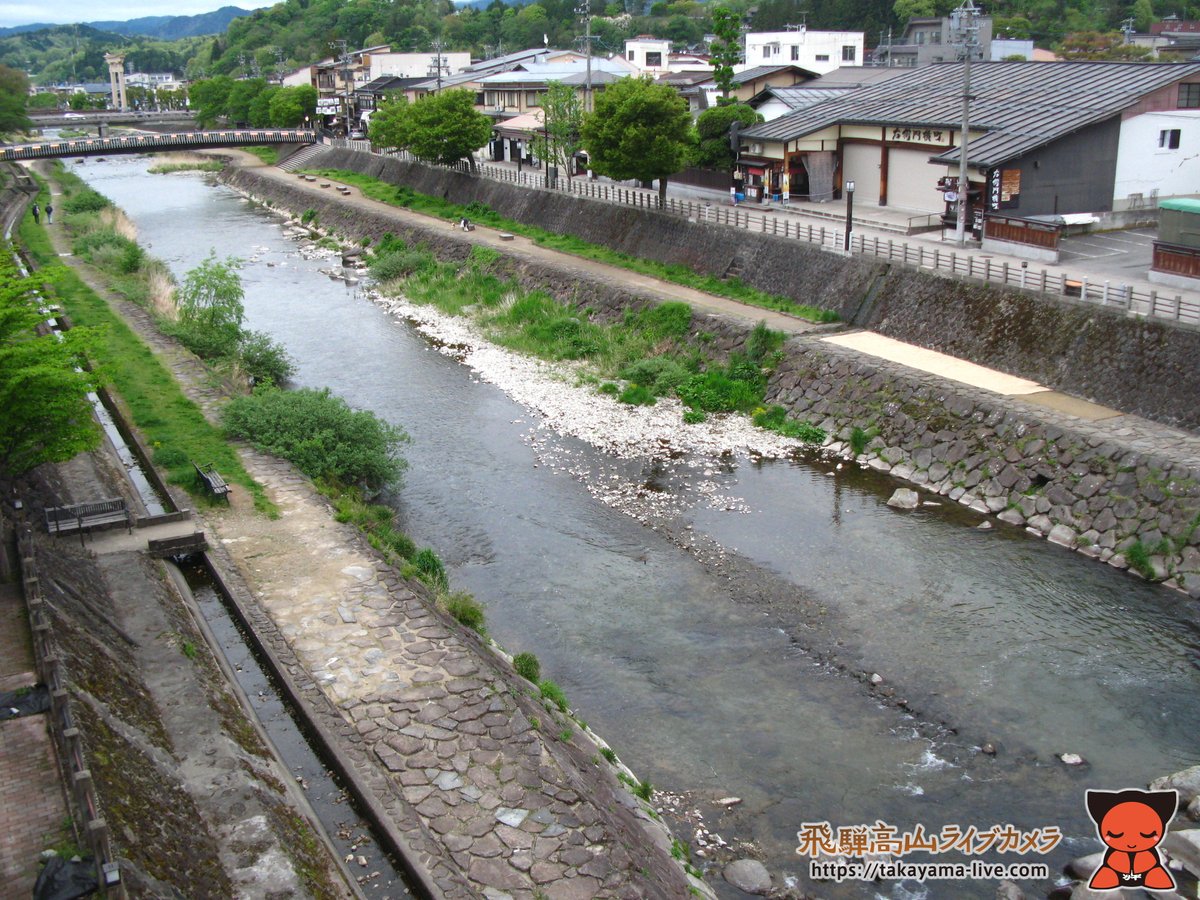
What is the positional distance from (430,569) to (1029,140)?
2370cm

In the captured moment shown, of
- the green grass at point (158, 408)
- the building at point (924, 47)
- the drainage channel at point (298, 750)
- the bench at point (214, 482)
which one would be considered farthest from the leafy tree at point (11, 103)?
the drainage channel at point (298, 750)

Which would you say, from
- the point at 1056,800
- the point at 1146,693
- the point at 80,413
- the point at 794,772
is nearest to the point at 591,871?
the point at 794,772

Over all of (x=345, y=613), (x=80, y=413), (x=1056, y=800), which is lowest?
(x=1056, y=800)

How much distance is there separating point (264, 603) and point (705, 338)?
18.6 m

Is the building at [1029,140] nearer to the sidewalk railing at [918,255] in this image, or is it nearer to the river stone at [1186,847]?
the sidewalk railing at [918,255]

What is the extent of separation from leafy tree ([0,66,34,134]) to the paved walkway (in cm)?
8031

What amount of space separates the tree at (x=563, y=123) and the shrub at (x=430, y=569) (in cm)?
3321

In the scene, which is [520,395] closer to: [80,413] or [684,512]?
[684,512]

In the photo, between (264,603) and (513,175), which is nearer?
Answer: (264,603)

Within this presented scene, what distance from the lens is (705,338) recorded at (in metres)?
32.8

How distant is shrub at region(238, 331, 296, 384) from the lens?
32.7 m

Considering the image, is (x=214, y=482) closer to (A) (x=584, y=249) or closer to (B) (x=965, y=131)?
(B) (x=965, y=131)

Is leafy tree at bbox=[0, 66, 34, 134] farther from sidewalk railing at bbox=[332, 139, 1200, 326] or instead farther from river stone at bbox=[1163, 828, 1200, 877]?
river stone at bbox=[1163, 828, 1200, 877]

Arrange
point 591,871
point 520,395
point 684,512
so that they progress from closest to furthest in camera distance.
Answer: point 591,871 → point 684,512 → point 520,395
